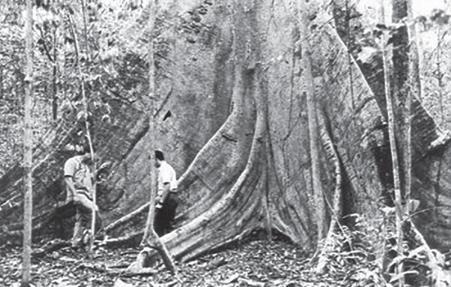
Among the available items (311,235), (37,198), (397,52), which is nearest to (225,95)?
(311,235)

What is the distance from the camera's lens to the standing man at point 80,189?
7.29 metres

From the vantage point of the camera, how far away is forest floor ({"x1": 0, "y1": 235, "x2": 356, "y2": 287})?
576cm

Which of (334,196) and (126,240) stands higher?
(334,196)

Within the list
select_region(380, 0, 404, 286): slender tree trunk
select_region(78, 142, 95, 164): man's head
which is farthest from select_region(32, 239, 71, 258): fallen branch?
select_region(380, 0, 404, 286): slender tree trunk

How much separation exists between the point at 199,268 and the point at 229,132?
1885mm

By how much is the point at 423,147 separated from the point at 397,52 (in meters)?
1.42

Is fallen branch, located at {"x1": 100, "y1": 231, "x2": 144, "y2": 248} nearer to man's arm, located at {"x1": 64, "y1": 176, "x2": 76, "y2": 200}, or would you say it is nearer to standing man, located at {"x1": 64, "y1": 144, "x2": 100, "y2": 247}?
standing man, located at {"x1": 64, "y1": 144, "x2": 100, "y2": 247}

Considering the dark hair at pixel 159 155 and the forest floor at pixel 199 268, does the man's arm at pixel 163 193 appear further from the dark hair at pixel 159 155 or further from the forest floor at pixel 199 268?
the forest floor at pixel 199 268

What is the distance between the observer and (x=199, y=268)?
21.2 ft

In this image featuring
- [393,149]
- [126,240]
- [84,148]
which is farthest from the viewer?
[84,148]

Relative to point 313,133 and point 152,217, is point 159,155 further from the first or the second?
point 313,133

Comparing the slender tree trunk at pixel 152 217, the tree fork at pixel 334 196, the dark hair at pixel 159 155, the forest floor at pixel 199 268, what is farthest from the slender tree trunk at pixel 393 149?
the dark hair at pixel 159 155

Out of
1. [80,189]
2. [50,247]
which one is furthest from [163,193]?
[50,247]

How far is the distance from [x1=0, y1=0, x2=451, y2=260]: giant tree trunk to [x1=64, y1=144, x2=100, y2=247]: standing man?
1.05 feet
